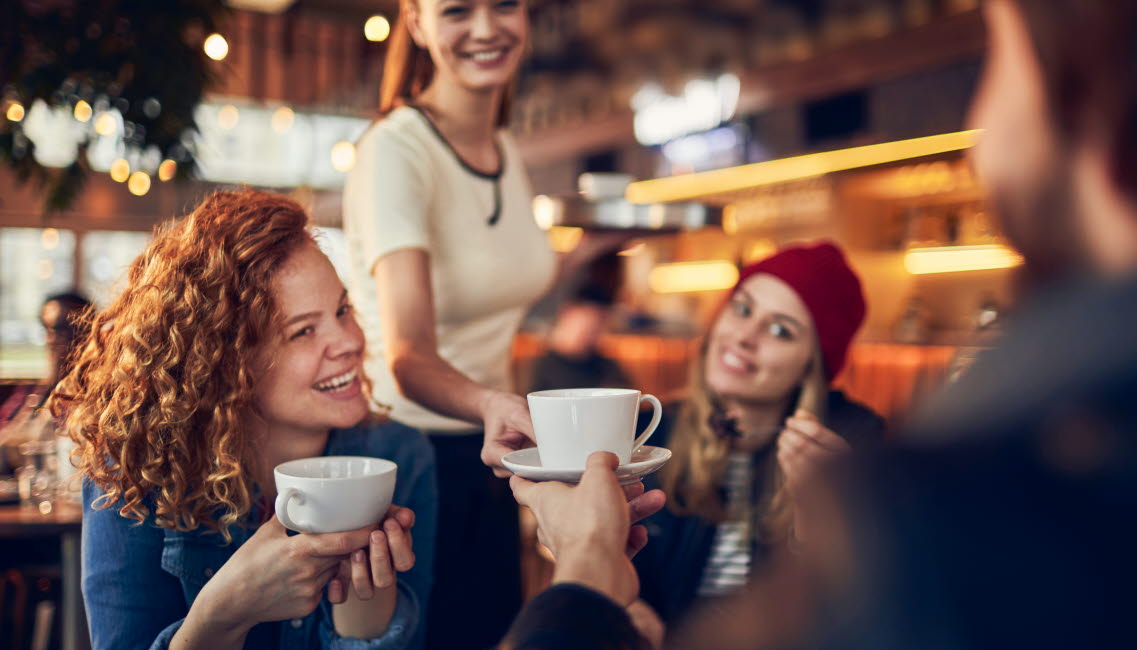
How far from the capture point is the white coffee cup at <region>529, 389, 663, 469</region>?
0.94 meters

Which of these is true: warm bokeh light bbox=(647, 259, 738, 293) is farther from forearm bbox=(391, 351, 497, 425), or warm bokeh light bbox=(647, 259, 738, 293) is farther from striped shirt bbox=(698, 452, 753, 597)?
forearm bbox=(391, 351, 497, 425)

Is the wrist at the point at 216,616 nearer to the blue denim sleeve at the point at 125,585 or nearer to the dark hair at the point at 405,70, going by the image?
the blue denim sleeve at the point at 125,585

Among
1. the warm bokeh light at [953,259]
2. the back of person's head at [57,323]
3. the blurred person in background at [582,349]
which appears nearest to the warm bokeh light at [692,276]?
the warm bokeh light at [953,259]

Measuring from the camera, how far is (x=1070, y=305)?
1.57 feet

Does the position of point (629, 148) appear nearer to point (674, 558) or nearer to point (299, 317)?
point (674, 558)

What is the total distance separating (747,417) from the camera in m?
2.19

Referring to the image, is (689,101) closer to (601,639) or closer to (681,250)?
(681,250)

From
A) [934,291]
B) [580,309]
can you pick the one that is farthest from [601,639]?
[934,291]

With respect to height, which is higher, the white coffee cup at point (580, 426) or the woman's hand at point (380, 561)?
the white coffee cup at point (580, 426)

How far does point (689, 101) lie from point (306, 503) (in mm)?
6938

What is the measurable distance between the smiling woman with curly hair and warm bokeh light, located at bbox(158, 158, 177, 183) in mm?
1768

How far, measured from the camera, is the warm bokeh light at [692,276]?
848cm

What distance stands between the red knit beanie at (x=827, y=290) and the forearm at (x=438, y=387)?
1.01 meters

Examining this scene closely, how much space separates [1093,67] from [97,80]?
8.82 ft
